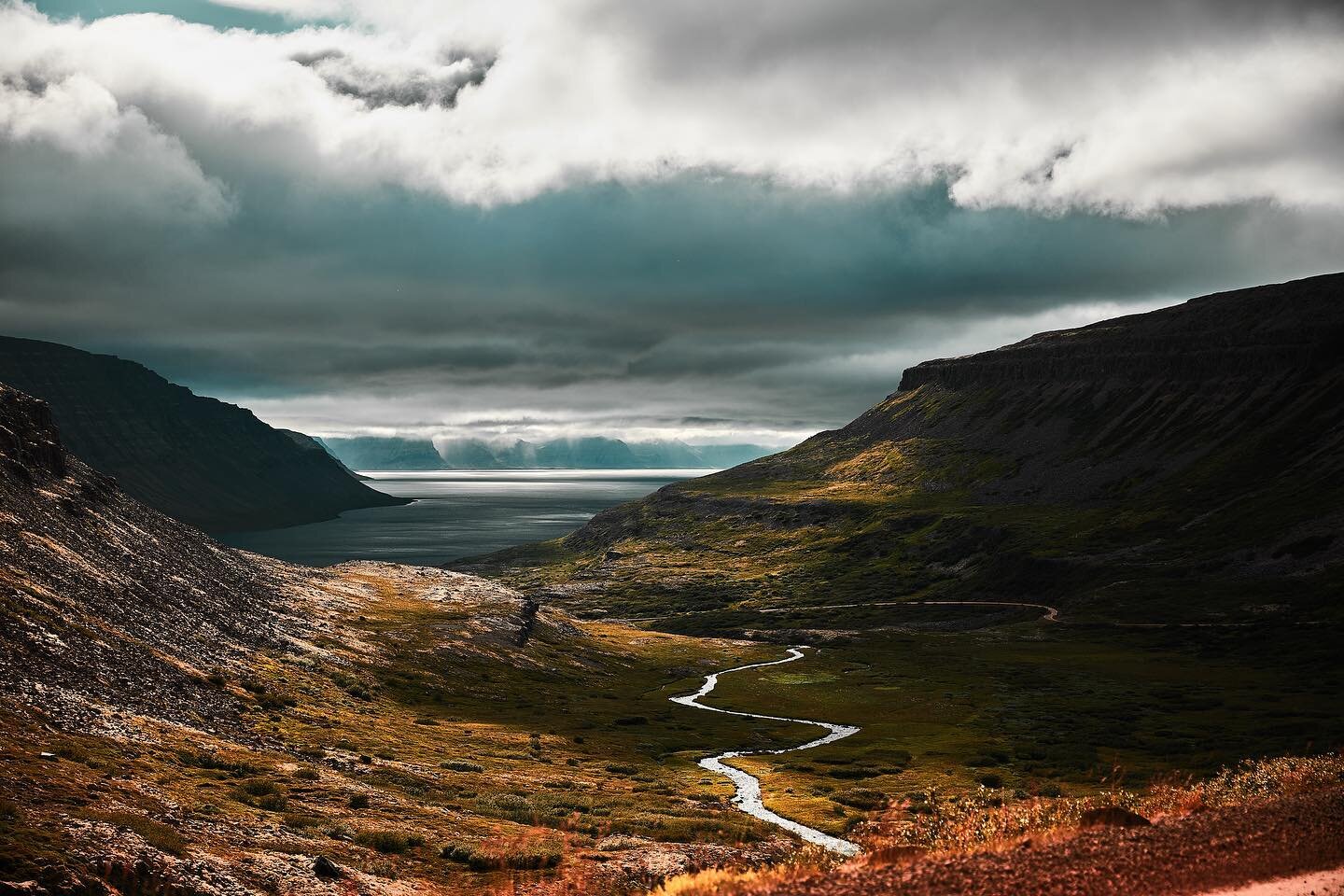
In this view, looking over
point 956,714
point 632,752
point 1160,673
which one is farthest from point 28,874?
point 1160,673

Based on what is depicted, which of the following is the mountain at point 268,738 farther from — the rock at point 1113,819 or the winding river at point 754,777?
the rock at point 1113,819

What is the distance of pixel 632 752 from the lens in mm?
94875

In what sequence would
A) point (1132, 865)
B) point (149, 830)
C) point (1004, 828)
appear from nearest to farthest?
point (1132, 865), point (1004, 828), point (149, 830)

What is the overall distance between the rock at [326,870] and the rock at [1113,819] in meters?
31.7

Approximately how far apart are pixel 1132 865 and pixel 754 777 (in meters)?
62.8

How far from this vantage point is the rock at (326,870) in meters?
37.8

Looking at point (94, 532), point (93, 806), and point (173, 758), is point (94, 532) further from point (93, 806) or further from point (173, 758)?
point (93, 806)

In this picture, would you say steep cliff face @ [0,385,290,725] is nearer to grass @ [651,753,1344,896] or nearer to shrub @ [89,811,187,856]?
shrub @ [89,811,187,856]

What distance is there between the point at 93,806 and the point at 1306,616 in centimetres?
20911

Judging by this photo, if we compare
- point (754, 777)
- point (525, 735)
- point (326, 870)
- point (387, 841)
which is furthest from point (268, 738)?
point (754, 777)

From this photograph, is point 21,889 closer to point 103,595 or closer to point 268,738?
point 268,738

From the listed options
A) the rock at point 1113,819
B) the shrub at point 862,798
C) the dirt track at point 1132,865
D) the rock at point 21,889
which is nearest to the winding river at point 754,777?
the shrub at point 862,798

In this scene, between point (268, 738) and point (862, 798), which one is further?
point (862, 798)

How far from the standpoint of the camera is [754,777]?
278 feet
